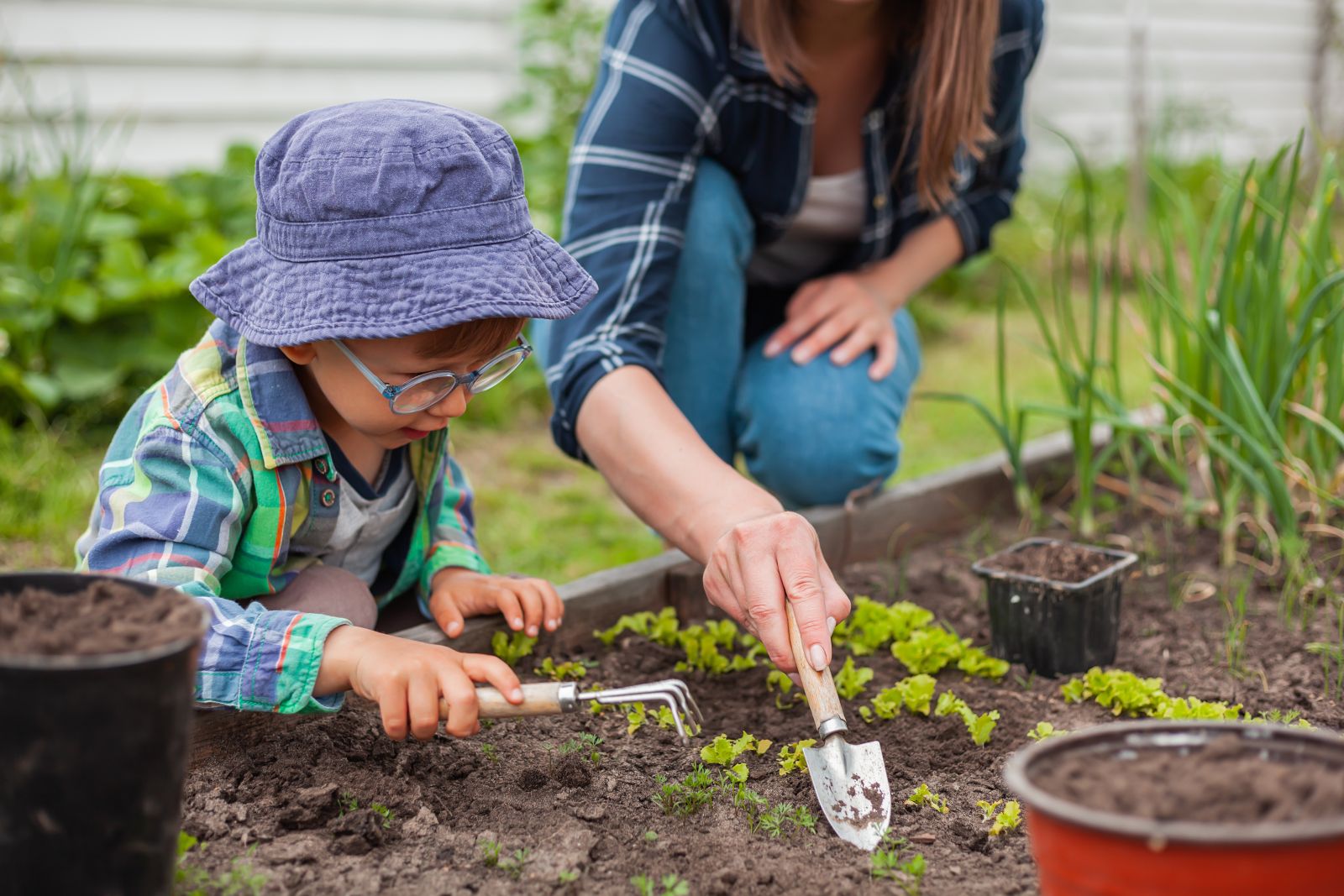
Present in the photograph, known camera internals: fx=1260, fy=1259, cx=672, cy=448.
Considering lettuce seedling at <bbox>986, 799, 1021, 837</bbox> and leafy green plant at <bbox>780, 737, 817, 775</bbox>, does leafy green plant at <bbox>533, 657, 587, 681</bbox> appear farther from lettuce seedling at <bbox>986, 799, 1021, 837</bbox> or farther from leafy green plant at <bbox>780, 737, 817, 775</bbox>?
lettuce seedling at <bbox>986, 799, 1021, 837</bbox>

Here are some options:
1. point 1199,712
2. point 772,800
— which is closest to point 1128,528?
point 1199,712

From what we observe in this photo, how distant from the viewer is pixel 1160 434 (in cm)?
247

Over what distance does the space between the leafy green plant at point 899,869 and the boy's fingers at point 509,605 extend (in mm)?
677

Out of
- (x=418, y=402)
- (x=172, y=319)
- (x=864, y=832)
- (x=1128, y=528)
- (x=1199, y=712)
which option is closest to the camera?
(x=864, y=832)

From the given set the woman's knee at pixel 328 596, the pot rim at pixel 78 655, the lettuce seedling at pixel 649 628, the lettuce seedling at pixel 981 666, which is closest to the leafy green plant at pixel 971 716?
the lettuce seedling at pixel 981 666

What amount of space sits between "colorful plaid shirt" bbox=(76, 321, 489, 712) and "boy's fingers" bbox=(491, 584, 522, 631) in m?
0.28

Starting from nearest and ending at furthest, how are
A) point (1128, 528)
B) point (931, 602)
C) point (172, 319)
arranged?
point (931, 602) → point (1128, 528) → point (172, 319)

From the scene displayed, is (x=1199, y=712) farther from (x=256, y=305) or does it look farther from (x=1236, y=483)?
(x=256, y=305)

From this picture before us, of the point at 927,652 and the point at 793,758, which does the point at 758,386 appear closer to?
the point at 927,652

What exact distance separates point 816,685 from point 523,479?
202 cm

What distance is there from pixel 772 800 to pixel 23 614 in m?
0.88

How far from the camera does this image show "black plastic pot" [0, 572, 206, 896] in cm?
105

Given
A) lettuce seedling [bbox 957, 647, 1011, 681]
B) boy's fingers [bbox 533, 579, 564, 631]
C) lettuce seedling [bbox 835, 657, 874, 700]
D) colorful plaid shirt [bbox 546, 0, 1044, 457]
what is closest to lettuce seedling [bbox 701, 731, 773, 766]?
lettuce seedling [bbox 835, 657, 874, 700]

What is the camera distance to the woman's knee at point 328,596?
5.81 ft
